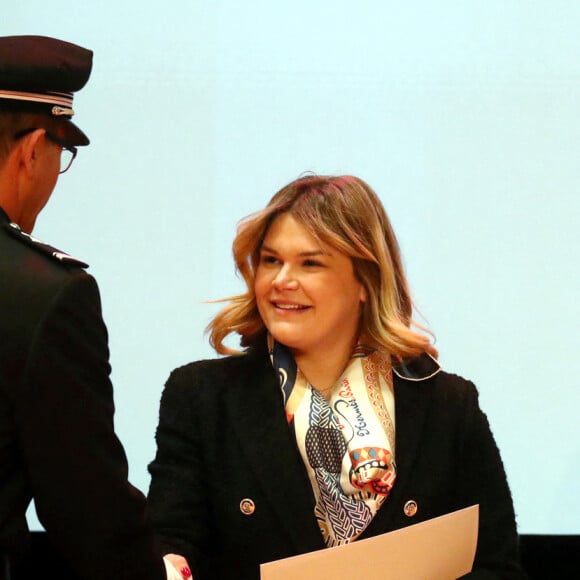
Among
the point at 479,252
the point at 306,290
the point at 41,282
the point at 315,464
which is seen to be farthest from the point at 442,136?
the point at 41,282

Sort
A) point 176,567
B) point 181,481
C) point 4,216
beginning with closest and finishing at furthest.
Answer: point 4,216 < point 176,567 < point 181,481

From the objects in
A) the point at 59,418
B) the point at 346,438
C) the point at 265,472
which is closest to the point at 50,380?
the point at 59,418

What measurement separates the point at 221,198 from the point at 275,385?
3.22 ft

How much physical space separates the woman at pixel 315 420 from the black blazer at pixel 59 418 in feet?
1.57

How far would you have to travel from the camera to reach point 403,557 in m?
2.19

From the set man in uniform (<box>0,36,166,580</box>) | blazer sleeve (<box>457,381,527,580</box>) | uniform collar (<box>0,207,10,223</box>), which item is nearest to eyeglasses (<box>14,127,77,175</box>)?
man in uniform (<box>0,36,166,580</box>)

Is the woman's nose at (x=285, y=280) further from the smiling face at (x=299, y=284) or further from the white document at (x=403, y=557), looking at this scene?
the white document at (x=403, y=557)

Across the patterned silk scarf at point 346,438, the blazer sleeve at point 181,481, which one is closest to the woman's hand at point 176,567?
the blazer sleeve at point 181,481

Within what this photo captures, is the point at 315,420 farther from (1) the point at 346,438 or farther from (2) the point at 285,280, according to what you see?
(2) the point at 285,280

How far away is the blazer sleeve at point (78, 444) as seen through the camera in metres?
1.73

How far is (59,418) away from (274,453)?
2.40 ft

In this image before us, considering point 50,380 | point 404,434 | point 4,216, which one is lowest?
point 404,434

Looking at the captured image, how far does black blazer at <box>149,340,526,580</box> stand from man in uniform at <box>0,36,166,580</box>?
1.49 ft

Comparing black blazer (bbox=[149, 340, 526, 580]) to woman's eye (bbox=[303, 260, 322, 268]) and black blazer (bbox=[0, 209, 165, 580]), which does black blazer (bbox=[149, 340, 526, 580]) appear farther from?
black blazer (bbox=[0, 209, 165, 580])
